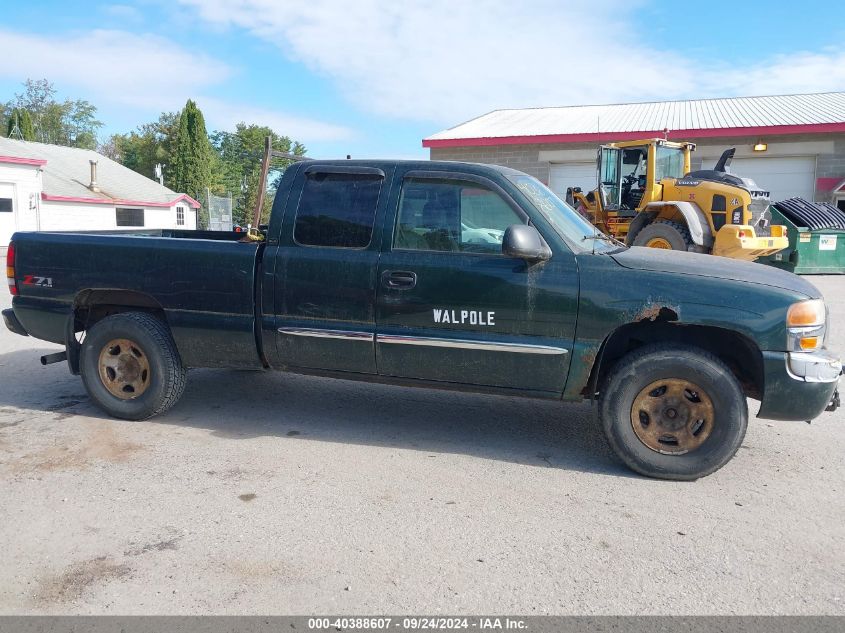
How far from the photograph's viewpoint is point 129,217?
4016 cm

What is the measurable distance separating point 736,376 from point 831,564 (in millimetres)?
1466

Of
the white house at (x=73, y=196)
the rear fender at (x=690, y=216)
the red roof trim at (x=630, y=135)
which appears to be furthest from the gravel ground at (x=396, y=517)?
the white house at (x=73, y=196)

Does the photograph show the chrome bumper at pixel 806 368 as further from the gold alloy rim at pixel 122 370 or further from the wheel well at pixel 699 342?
the gold alloy rim at pixel 122 370

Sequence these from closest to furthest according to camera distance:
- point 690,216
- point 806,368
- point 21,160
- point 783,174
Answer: point 806,368
point 690,216
point 783,174
point 21,160

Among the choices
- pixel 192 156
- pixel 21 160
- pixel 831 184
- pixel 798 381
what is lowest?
pixel 798 381

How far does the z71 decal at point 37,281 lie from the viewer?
537 centimetres

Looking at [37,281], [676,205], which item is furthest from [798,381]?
[676,205]

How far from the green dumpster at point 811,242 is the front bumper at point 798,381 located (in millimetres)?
13668

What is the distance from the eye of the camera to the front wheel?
4152 millimetres

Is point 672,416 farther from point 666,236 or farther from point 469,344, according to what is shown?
point 666,236

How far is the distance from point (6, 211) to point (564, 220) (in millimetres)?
31728

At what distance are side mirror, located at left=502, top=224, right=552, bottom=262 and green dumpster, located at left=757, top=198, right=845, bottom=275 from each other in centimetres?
1421

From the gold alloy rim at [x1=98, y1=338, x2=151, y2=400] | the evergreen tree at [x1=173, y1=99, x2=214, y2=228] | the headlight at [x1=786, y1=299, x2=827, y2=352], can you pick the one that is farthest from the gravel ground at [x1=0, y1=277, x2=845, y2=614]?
the evergreen tree at [x1=173, y1=99, x2=214, y2=228]

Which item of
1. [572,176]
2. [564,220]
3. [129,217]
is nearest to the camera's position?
[564,220]
